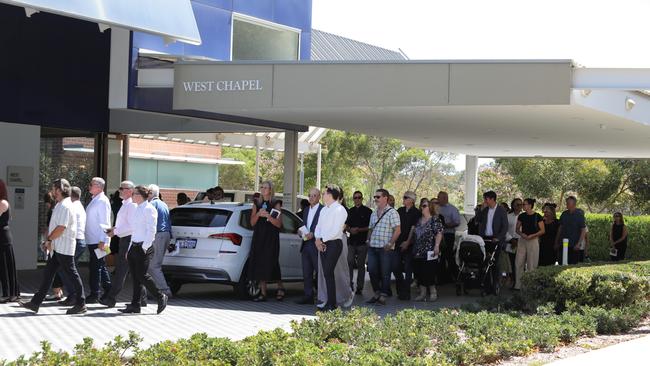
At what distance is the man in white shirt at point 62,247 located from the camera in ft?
43.6

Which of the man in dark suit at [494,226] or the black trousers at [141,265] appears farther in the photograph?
the man in dark suit at [494,226]

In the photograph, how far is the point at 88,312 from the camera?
13.7m

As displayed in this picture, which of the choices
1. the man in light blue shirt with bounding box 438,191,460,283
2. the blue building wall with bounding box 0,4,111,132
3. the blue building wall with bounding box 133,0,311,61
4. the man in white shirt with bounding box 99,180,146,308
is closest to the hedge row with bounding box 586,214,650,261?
the blue building wall with bounding box 133,0,311,61

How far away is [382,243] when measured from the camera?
53.3 feet

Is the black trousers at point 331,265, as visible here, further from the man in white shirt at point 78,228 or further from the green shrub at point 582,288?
the man in white shirt at point 78,228

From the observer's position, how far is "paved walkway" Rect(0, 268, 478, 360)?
36.9 feet

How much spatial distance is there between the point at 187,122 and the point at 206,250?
25.0 ft

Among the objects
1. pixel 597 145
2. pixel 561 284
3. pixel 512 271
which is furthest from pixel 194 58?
pixel 597 145

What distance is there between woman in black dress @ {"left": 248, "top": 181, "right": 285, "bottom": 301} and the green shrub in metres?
3.89

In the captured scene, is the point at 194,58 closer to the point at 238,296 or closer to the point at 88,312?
the point at 238,296

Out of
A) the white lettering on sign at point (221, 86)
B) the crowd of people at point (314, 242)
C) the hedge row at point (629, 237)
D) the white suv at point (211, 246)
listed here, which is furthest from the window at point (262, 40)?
the hedge row at point (629, 237)

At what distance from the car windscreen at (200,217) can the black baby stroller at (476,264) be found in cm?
467

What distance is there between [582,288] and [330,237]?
365 cm

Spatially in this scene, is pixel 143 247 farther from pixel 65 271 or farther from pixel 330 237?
pixel 330 237
